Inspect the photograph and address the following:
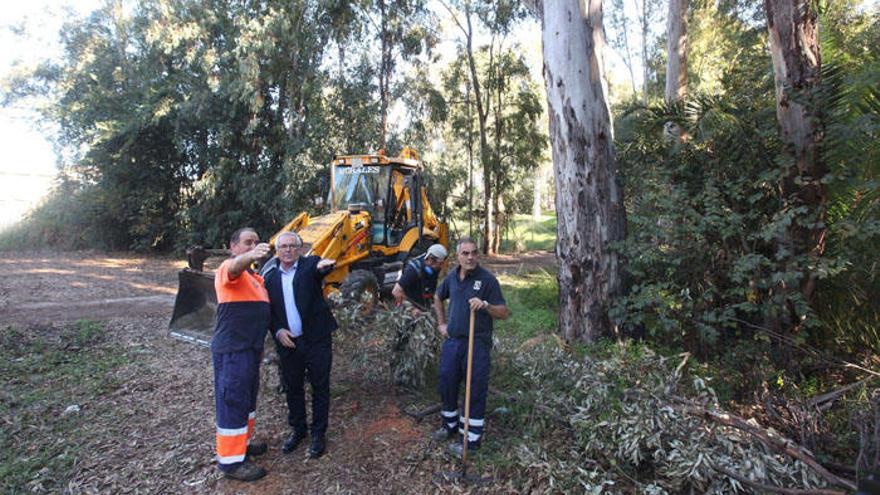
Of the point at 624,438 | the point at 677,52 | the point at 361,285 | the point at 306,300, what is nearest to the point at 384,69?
the point at 677,52

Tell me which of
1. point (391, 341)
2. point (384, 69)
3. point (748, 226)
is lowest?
point (391, 341)

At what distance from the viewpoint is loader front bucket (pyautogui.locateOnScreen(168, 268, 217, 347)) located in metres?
6.92

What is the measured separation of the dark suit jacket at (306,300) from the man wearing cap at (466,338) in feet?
3.25

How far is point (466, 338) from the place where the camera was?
407 cm

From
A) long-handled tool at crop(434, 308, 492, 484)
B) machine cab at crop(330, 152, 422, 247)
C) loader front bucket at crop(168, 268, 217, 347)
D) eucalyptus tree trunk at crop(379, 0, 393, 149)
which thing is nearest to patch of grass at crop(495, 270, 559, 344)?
machine cab at crop(330, 152, 422, 247)

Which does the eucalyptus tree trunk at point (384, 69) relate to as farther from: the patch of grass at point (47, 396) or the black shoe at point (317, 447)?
the black shoe at point (317, 447)

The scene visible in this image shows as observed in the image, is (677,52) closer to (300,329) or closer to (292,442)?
(300,329)

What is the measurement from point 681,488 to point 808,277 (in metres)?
2.91

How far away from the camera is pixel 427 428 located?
4445 millimetres

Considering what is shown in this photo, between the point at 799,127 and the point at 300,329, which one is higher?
the point at 799,127

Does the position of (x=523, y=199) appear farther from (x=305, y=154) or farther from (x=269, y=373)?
(x=269, y=373)

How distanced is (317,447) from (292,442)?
9.4 inches

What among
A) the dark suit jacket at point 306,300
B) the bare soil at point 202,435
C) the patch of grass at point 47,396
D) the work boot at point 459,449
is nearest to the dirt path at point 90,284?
the bare soil at point 202,435

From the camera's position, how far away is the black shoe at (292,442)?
13.5 feet
